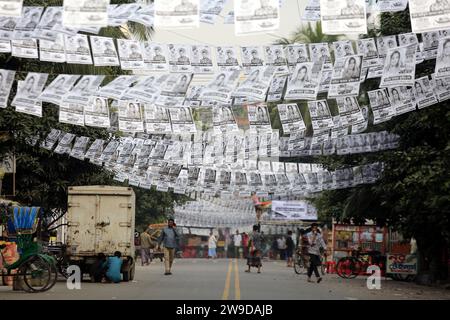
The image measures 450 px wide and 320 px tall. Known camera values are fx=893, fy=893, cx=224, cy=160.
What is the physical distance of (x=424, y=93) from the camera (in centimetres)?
2206

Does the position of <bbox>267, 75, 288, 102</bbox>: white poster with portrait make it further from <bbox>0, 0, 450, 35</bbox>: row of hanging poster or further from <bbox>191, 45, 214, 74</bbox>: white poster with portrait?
<bbox>0, 0, 450, 35</bbox>: row of hanging poster

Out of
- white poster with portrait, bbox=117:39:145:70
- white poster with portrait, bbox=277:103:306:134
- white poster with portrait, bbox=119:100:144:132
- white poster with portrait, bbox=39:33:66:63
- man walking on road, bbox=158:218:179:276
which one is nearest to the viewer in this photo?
white poster with portrait, bbox=39:33:66:63

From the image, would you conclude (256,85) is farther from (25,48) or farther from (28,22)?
(28,22)

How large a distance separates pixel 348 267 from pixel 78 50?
17.5 metres

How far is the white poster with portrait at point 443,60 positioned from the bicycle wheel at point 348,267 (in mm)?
15515

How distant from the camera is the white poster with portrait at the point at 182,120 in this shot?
25.6 metres

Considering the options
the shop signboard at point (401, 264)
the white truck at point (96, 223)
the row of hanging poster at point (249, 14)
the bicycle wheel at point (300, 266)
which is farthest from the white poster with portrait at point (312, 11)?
the bicycle wheel at point (300, 266)

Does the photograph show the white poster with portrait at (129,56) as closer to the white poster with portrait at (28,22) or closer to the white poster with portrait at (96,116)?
the white poster with portrait at (28,22)

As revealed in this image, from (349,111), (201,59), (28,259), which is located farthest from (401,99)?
(28,259)

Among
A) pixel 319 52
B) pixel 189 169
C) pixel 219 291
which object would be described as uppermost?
pixel 319 52

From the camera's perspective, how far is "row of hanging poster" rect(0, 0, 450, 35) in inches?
611

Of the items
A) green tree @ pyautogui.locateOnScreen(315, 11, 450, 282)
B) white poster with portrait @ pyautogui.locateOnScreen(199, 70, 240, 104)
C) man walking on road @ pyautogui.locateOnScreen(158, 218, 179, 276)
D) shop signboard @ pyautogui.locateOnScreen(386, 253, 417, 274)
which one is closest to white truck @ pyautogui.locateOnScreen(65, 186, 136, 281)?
man walking on road @ pyautogui.locateOnScreen(158, 218, 179, 276)

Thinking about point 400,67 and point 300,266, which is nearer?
point 400,67
